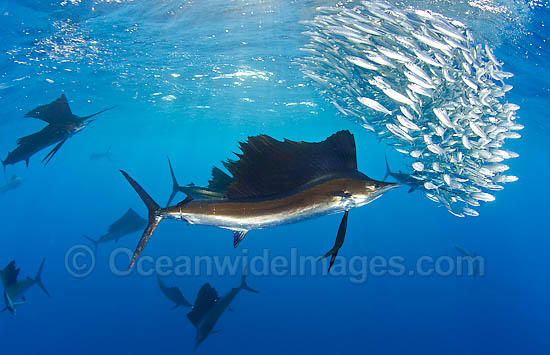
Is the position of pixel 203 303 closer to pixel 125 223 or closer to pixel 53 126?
pixel 53 126

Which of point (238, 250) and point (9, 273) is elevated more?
point (9, 273)

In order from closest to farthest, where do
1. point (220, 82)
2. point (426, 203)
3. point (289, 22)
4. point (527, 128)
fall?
point (289, 22) < point (220, 82) < point (527, 128) < point (426, 203)

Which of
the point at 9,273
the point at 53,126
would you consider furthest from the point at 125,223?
the point at 53,126

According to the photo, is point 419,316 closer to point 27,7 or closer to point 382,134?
point 382,134

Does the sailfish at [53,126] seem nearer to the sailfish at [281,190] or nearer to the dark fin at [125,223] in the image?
the sailfish at [281,190]

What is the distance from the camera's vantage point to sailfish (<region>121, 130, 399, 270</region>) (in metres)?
1.12

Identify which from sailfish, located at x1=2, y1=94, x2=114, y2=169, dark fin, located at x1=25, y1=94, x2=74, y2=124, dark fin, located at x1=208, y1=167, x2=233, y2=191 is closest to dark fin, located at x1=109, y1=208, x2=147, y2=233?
sailfish, located at x1=2, y1=94, x2=114, y2=169

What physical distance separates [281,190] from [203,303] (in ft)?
13.8

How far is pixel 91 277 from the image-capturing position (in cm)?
1342

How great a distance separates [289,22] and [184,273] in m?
11.5

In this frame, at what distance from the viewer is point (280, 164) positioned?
1.21m

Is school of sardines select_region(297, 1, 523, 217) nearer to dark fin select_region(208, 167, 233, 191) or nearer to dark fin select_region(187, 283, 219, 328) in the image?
dark fin select_region(208, 167, 233, 191)

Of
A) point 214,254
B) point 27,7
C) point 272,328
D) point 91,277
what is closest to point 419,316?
point 272,328

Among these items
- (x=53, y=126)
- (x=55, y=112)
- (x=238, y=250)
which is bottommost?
(x=238, y=250)
